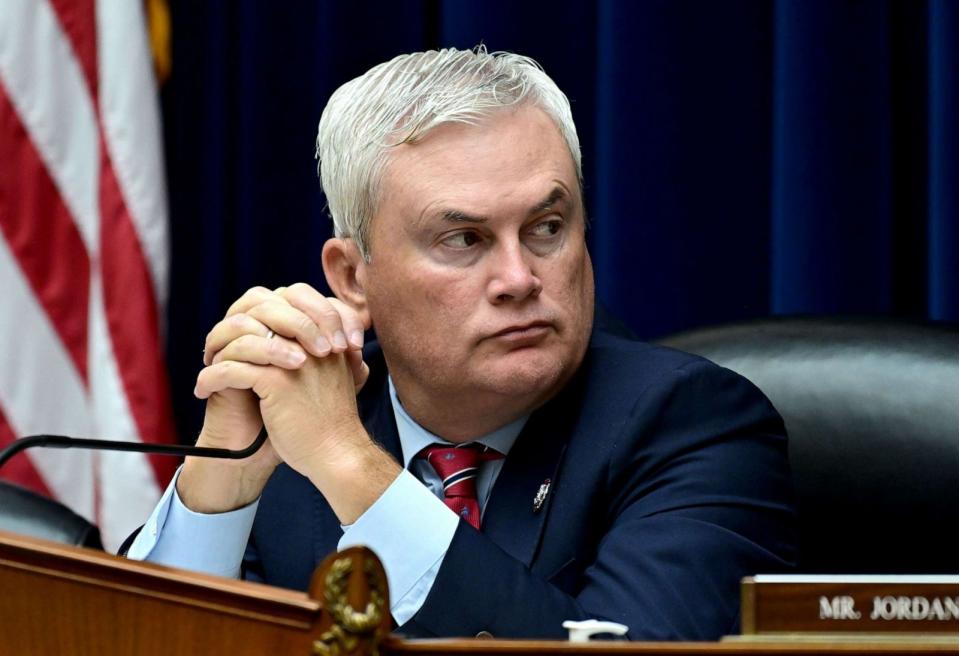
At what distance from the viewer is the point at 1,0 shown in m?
3.09

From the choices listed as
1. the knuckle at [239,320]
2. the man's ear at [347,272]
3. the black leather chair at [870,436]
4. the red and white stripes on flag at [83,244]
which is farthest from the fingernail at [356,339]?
the red and white stripes on flag at [83,244]

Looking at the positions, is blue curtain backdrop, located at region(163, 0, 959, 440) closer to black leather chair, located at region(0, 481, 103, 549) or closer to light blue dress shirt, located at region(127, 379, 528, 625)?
light blue dress shirt, located at region(127, 379, 528, 625)

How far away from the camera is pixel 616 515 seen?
76.2 inches

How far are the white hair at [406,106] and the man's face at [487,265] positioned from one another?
0.07ft

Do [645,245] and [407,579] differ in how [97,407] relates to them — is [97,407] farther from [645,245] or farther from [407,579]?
[407,579]

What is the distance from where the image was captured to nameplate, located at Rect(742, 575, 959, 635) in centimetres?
101

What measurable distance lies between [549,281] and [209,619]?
974 mm

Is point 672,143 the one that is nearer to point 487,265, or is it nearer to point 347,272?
point 347,272

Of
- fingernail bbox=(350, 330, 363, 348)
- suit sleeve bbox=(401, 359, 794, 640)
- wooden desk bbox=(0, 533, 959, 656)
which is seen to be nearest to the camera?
wooden desk bbox=(0, 533, 959, 656)

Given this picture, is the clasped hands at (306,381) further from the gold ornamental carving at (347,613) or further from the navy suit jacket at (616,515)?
the gold ornamental carving at (347,613)

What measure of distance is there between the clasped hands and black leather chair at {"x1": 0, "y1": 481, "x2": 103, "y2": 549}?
29cm

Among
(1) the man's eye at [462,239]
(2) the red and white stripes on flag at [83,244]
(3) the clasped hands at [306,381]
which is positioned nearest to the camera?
(3) the clasped hands at [306,381]

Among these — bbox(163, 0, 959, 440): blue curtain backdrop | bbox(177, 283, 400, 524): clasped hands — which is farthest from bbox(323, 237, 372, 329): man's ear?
bbox(163, 0, 959, 440): blue curtain backdrop

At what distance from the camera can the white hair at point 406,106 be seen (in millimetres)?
1983
